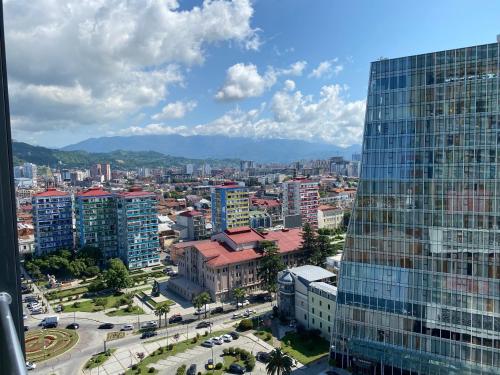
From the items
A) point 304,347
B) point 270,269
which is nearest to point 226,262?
point 270,269

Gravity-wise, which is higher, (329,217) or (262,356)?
(329,217)

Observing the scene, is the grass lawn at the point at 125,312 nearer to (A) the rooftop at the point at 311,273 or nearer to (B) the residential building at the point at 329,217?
(A) the rooftop at the point at 311,273

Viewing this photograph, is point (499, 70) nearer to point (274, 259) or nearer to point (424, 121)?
point (424, 121)

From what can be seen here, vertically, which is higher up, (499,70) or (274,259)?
(499,70)

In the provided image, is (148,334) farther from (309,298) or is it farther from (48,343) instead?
(309,298)

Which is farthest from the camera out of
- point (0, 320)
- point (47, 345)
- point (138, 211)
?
point (138, 211)

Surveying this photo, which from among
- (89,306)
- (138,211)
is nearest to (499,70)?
(89,306)
